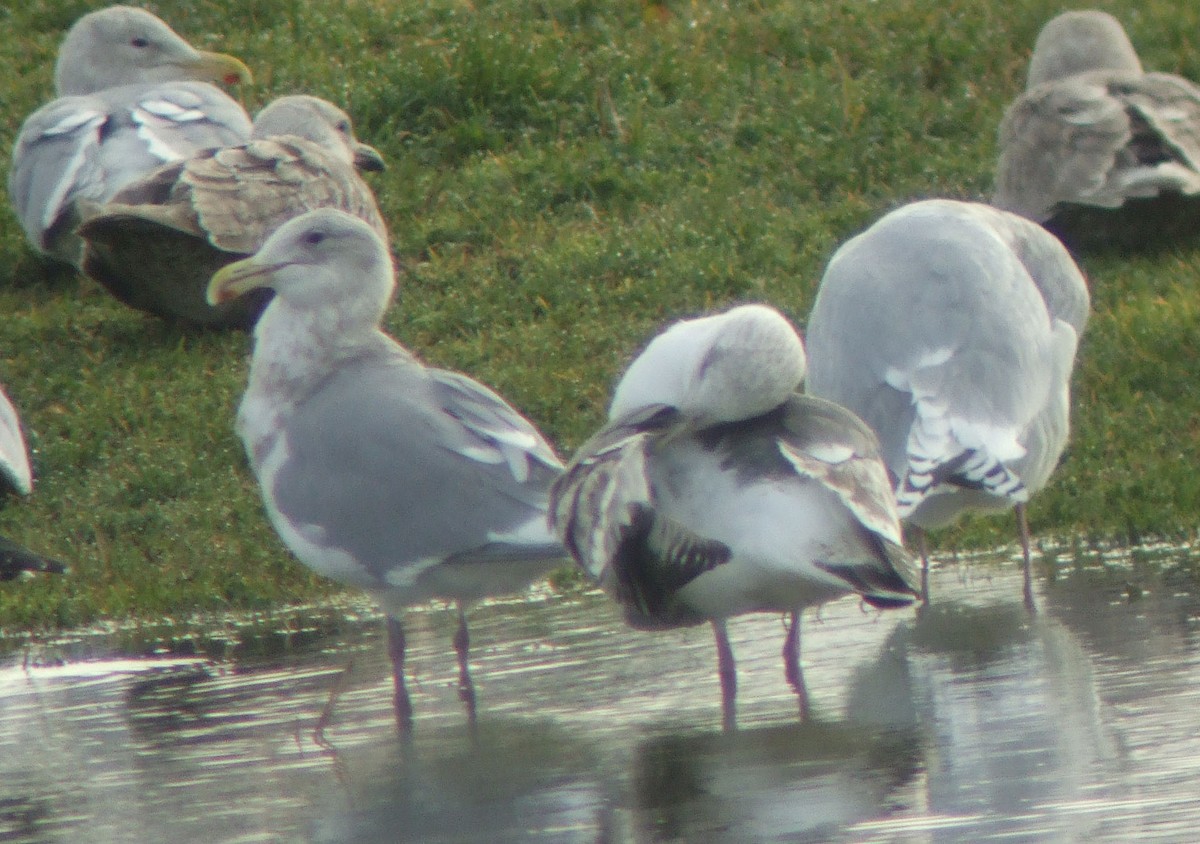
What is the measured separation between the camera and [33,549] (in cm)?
791

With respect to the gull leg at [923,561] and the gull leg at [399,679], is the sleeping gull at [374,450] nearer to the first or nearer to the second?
the gull leg at [399,679]

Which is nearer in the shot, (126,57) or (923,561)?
(923,561)

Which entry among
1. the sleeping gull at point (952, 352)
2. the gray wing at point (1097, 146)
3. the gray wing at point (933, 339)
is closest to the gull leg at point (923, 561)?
the sleeping gull at point (952, 352)

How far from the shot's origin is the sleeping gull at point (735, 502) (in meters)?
4.85

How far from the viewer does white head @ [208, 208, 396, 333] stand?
613cm

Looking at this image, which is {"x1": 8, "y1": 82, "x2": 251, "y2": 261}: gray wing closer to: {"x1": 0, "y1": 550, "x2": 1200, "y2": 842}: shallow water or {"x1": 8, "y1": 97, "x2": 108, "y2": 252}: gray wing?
{"x1": 8, "y1": 97, "x2": 108, "y2": 252}: gray wing

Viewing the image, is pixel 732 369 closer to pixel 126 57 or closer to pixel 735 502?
pixel 735 502

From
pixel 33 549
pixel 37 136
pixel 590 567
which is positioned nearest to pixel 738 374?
pixel 590 567

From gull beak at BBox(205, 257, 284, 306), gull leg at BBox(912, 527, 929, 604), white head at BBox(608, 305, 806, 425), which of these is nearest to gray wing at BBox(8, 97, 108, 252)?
gull beak at BBox(205, 257, 284, 306)

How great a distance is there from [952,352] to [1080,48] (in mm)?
4914

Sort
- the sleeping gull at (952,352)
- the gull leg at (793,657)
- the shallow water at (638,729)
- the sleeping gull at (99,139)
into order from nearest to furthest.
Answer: the shallow water at (638,729) < the gull leg at (793,657) < the sleeping gull at (952,352) < the sleeping gull at (99,139)

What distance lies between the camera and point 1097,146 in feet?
33.9

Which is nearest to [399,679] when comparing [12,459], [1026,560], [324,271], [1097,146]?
[324,271]

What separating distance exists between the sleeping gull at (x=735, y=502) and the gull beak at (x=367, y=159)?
17.3ft
